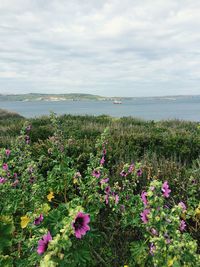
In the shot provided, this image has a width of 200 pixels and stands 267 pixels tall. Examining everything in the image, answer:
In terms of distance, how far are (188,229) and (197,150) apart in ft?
13.5

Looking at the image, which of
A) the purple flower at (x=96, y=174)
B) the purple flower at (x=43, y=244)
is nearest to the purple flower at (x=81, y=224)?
the purple flower at (x=43, y=244)

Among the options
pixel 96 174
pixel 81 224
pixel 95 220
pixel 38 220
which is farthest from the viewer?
pixel 95 220

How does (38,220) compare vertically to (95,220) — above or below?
above

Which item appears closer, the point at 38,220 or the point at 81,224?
the point at 81,224

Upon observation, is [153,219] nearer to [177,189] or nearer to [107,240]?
[107,240]

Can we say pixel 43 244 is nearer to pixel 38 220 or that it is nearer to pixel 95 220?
pixel 38 220

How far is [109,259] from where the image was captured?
270 centimetres

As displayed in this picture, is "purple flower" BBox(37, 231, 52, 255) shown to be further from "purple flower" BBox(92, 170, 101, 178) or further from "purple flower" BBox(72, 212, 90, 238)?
"purple flower" BBox(92, 170, 101, 178)

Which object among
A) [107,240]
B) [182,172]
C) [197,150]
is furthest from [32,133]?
[107,240]

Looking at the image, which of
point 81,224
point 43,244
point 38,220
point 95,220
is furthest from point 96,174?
point 43,244

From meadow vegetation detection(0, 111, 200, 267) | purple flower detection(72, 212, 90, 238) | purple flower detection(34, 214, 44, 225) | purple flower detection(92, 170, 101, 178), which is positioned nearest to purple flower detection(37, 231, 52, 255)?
meadow vegetation detection(0, 111, 200, 267)

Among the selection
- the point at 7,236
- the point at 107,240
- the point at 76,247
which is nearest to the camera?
the point at 76,247

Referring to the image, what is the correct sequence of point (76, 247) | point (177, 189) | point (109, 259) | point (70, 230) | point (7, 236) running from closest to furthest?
1. point (70, 230)
2. point (76, 247)
3. point (7, 236)
4. point (109, 259)
5. point (177, 189)

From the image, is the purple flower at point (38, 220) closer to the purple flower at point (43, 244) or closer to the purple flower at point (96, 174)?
the purple flower at point (43, 244)
